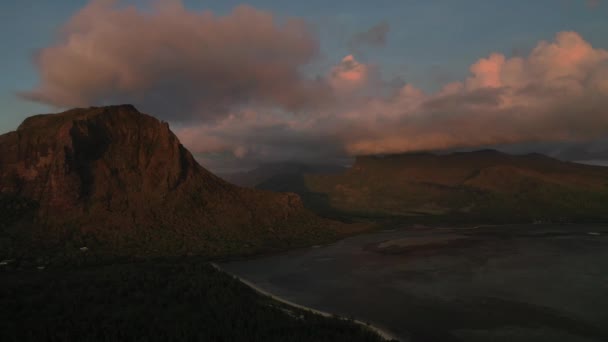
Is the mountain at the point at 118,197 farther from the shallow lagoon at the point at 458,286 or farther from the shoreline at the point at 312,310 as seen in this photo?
the shoreline at the point at 312,310

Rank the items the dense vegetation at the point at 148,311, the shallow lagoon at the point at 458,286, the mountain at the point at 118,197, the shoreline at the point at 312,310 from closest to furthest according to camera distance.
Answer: the dense vegetation at the point at 148,311 < the shoreline at the point at 312,310 < the shallow lagoon at the point at 458,286 < the mountain at the point at 118,197

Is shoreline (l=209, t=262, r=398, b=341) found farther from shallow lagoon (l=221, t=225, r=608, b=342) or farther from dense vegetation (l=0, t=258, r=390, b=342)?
dense vegetation (l=0, t=258, r=390, b=342)

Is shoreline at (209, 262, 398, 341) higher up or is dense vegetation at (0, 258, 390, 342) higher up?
dense vegetation at (0, 258, 390, 342)

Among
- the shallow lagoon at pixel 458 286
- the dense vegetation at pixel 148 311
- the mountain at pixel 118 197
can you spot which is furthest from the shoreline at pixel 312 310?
the mountain at pixel 118 197

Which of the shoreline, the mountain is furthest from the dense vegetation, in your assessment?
the mountain

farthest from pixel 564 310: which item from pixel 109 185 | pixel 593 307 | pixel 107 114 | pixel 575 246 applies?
pixel 107 114

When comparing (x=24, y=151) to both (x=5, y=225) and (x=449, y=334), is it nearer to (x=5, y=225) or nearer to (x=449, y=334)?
(x=5, y=225)
